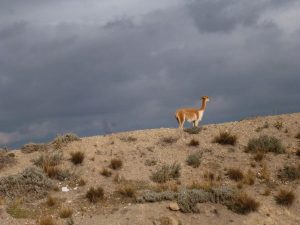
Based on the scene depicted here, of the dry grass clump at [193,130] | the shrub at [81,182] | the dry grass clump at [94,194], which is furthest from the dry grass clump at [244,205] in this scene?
the dry grass clump at [193,130]

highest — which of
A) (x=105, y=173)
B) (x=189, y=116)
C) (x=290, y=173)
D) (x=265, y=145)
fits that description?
(x=189, y=116)

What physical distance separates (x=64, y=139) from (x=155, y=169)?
573 centimetres

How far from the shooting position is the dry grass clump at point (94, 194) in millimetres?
23531

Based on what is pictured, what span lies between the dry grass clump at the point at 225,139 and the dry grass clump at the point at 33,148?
814 cm

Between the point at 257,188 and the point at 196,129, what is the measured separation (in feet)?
22.3

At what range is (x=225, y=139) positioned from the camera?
2923cm

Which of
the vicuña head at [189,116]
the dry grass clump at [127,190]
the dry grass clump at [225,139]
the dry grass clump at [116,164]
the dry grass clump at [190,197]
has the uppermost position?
the vicuña head at [189,116]

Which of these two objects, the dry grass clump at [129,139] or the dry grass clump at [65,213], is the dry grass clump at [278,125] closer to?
the dry grass clump at [129,139]

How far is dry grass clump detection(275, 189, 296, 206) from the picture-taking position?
23.5 metres

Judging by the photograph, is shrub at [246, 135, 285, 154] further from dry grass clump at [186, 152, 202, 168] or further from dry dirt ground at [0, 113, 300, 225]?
dry grass clump at [186, 152, 202, 168]

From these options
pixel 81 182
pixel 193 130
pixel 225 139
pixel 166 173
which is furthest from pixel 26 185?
pixel 225 139

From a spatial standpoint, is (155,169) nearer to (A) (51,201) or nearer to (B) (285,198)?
(A) (51,201)

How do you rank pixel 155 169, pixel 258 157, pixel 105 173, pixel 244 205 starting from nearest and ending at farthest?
pixel 244 205 < pixel 105 173 < pixel 155 169 < pixel 258 157

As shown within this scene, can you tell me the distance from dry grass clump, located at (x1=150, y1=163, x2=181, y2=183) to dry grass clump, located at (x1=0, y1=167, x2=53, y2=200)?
14.1 feet
